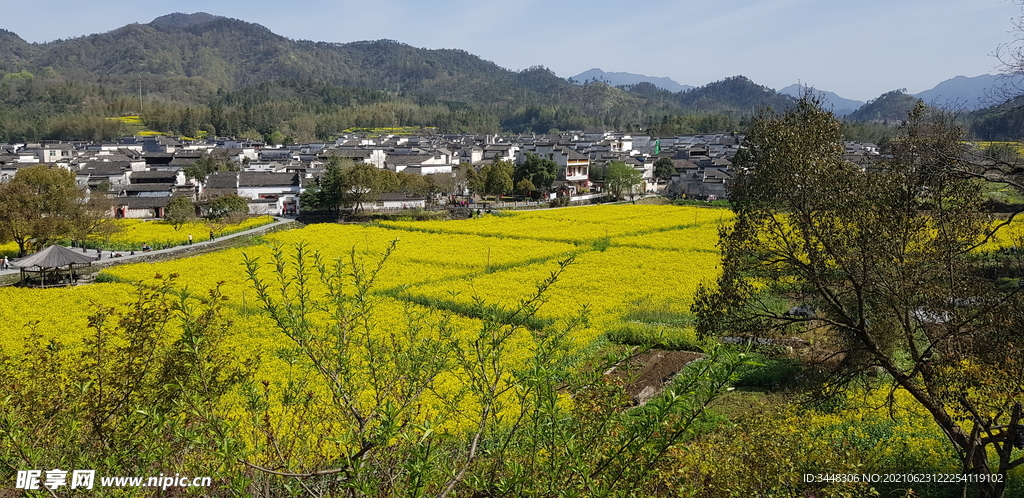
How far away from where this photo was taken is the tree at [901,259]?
7105mm

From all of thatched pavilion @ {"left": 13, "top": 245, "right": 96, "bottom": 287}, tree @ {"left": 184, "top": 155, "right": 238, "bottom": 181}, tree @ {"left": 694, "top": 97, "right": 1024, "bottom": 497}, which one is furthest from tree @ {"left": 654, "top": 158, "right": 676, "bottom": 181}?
tree @ {"left": 694, "top": 97, "right": 1024, "bottom": 497}

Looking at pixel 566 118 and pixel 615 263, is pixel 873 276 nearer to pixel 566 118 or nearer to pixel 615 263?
pixel 615 263

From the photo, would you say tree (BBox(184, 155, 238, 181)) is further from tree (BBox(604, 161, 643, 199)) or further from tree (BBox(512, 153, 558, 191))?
tree (BBox(604, 161, 643, 199))

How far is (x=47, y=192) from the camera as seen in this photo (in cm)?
3431

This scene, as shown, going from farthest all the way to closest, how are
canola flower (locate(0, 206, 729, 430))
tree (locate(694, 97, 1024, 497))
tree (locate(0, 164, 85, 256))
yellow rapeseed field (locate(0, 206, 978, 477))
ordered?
tree (locate(0, 164, 85, 256)) < canola flower (locate(0, 206, 729, 430)) < yellow rapeseed field (locate(0, 206, 978, 477)) < tree (locate(694, 97, 1024, 497))

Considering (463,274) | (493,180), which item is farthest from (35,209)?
(493,180)

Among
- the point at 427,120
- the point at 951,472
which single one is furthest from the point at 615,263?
the point at 427,120

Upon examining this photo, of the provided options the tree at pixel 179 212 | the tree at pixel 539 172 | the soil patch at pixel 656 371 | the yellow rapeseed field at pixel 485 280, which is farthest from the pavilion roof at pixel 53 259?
the tree at pixel 539 172

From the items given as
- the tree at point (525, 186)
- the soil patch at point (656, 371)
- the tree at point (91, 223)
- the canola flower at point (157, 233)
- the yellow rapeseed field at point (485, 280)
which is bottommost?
the soil patch at point (656, 371)

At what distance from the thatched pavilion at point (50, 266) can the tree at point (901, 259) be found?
90.1ft

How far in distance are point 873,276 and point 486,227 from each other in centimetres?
3609

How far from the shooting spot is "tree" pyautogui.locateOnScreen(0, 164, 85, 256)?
100ft

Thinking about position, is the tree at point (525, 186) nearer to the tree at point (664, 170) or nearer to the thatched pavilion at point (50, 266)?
the tree at point (664, 170)

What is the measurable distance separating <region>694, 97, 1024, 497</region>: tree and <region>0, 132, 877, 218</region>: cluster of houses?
3608 centimetres
